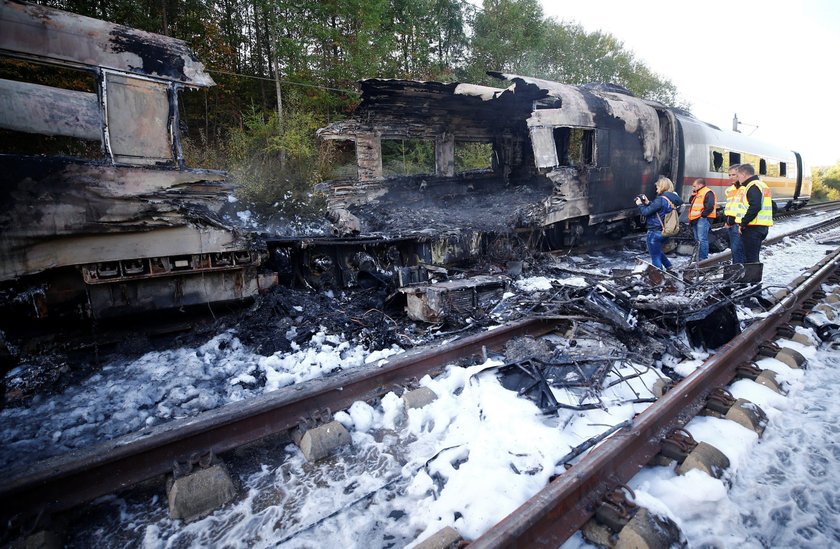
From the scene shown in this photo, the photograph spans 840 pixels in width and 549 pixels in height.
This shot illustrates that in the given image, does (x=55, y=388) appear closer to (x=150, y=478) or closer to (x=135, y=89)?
(x=150, y=478)

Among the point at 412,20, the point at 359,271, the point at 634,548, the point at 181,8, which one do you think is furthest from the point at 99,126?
the point at 412,20

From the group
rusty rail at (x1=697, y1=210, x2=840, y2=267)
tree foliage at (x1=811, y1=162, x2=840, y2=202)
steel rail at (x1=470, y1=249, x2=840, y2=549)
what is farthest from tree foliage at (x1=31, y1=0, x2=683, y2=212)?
tree foliage at (x1=811, y1=162, x2=840, y2=202)

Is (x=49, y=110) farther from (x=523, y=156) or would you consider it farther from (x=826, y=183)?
(x=826, y=183)

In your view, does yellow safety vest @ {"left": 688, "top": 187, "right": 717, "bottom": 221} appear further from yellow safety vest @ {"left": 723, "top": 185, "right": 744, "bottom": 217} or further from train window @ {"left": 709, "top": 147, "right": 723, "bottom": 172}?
train window @ {"left": 709, "top": 147, "right": 723, "bottom": 172}

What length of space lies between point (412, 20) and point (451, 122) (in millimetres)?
7967

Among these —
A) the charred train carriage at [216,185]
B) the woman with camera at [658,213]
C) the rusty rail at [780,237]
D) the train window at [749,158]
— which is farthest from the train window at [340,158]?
the train window at [749,158]

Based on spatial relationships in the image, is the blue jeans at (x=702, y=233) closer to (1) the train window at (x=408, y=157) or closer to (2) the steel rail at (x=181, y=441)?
(2) the steel rail at (x=181, y=441)

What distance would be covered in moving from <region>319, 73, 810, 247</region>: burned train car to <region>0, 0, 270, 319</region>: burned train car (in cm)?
317

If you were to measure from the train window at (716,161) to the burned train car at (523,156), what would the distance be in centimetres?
5

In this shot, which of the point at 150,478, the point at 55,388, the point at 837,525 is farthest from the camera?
the point at 55,388

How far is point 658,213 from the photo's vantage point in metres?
7.36

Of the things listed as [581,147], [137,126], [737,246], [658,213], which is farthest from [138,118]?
[737,246]

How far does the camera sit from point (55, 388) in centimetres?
367

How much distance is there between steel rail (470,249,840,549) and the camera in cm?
179
